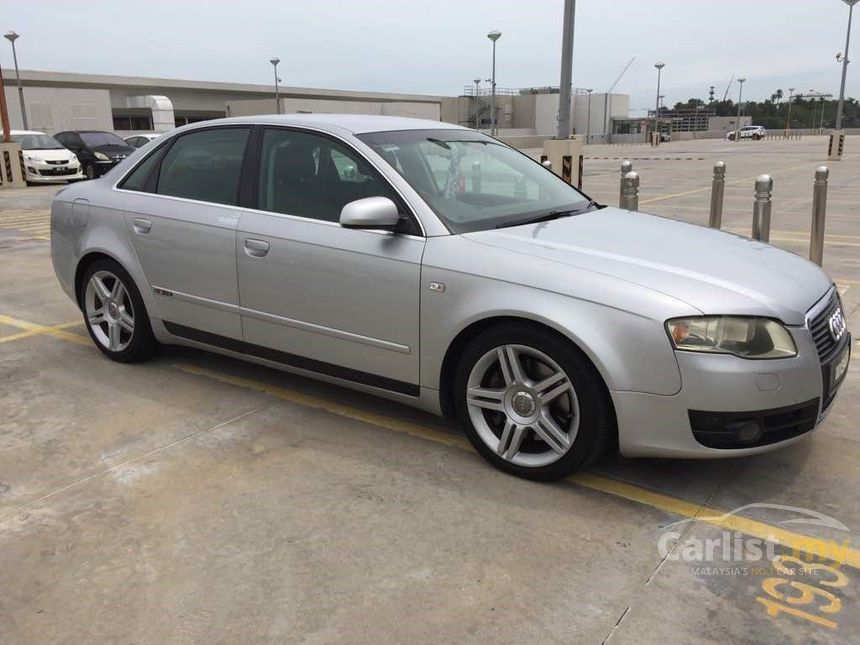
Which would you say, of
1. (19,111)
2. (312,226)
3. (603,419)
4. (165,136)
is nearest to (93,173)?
(165,136)

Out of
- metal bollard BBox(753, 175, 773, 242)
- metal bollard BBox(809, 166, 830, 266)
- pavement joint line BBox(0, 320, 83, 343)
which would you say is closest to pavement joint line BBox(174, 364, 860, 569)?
pavement joint line BBox(0, 320, 83, 343)

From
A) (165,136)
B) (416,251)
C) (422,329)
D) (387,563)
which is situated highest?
(165,136)

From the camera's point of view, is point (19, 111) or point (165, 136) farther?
point (19, 111)

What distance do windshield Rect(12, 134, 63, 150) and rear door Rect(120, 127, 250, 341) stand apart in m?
19.4

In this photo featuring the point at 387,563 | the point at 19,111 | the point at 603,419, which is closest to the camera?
the point at 387,563

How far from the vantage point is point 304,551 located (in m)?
2.88

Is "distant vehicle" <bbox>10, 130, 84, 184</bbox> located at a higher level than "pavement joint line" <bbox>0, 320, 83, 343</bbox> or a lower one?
higher

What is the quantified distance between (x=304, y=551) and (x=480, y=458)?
1.07 meters

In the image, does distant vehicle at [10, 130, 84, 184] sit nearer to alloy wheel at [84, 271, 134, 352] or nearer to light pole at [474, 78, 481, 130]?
alloy wheel at [84, 271, 134, 352]

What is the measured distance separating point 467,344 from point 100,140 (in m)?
23.1

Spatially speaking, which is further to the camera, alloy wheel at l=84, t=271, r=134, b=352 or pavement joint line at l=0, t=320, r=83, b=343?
pavement joint line at l=0, t=320, r=83, b=343

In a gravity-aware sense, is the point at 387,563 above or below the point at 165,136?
below

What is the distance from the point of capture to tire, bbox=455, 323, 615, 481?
315 centimetres

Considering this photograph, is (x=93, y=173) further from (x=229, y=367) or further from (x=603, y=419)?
(x=603, y=419)
